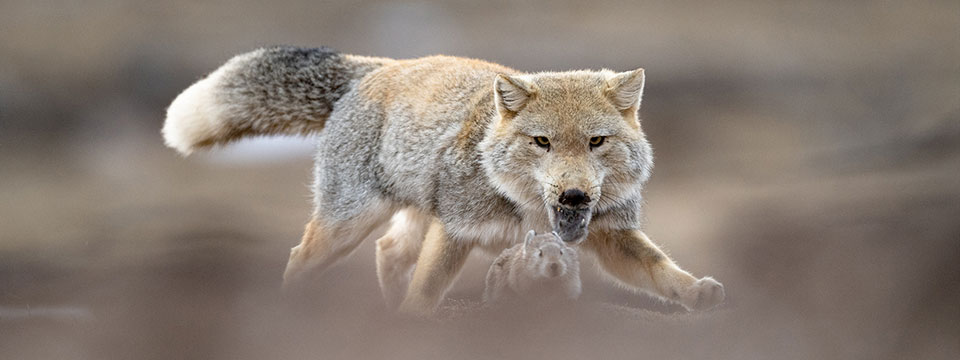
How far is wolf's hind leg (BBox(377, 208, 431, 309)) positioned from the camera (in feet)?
11.5

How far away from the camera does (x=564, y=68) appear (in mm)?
4871

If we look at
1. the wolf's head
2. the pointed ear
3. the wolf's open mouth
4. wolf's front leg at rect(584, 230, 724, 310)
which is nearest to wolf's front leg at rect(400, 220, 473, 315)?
the wolf's head

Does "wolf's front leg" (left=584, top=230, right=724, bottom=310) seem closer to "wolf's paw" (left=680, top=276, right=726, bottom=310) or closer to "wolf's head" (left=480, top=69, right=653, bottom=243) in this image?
"wolf's paw" (left=680, top=276, right=726, bottom=310)

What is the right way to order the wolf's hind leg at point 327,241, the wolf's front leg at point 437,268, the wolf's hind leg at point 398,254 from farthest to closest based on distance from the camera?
1. the wolf's hind leg at point 398,254
2. the wolf's hind leg at point 327,241
3. the wolf's front leg at point 437,268

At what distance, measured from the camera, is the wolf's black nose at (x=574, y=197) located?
2270mm

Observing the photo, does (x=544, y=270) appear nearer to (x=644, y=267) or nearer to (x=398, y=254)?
(x=644, y=267)

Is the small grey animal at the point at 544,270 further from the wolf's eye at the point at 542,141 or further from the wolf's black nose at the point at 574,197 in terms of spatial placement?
the wolf's eye at the point at 542,141

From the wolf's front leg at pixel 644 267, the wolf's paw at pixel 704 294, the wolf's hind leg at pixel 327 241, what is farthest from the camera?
the wolf's hind leg at pixel 327 241

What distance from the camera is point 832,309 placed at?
7.66ft

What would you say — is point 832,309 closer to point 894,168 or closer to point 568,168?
point 568,168

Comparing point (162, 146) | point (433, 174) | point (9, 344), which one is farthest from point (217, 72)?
point (162, 146)

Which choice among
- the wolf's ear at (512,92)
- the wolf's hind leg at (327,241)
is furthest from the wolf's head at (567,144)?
the wolf's hind leg at (327,241)

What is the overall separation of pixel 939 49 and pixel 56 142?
15.6ft

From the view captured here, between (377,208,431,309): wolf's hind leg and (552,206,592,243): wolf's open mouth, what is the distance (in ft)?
3.98
